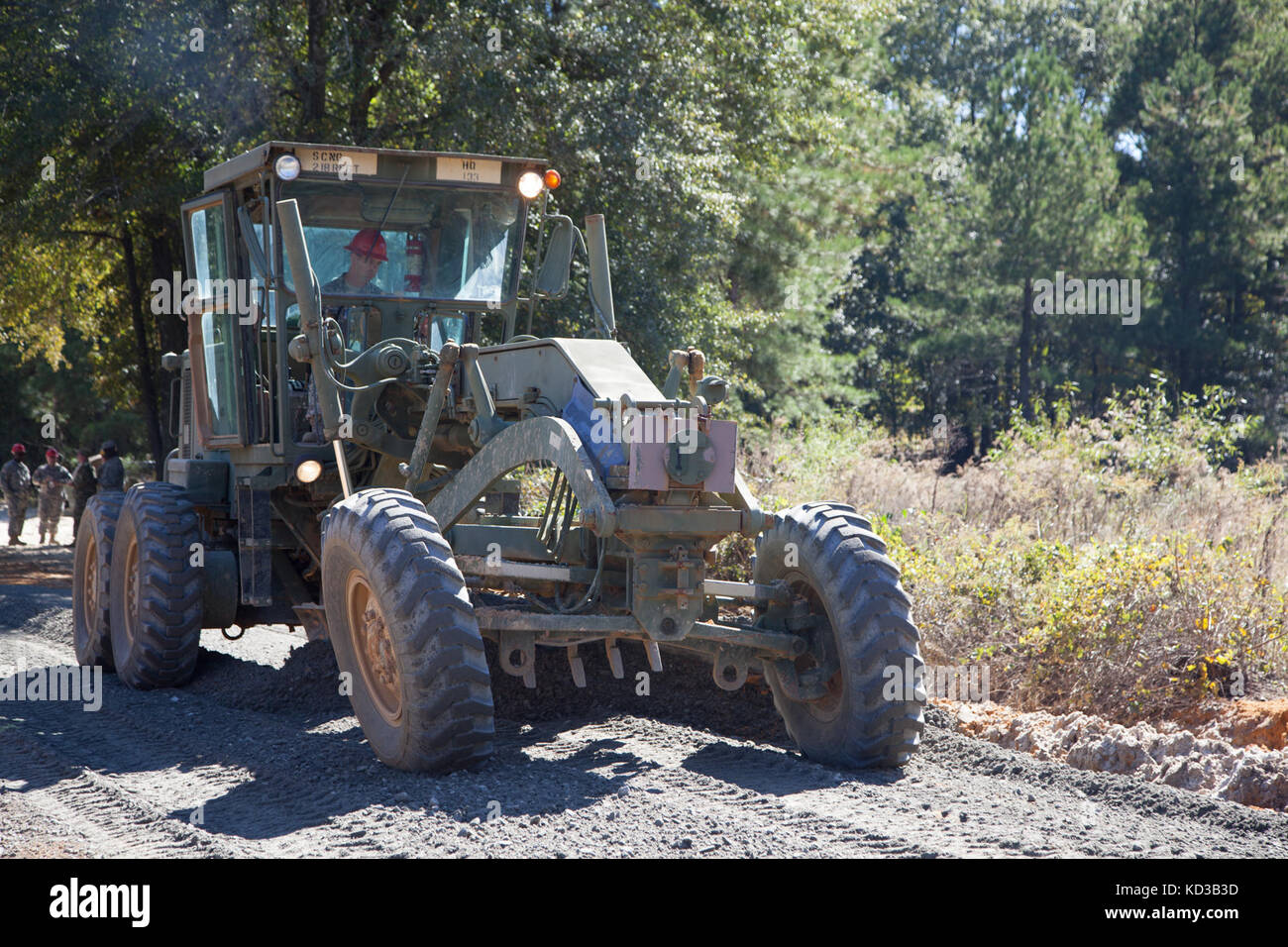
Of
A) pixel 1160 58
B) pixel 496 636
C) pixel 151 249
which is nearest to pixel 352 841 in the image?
pixel 496 636

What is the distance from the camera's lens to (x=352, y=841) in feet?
15.6

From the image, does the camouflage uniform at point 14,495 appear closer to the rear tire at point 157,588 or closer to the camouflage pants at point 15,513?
the camouflage pants at point 15,513

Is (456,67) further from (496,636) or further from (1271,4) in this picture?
(1271,4)

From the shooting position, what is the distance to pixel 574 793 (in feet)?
17.5

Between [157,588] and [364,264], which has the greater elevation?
[364,264]

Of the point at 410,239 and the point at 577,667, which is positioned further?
the point at 410,239

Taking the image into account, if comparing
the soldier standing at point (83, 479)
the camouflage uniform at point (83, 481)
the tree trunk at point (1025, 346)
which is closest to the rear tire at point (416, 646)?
the soldier standing at point (83, 479)

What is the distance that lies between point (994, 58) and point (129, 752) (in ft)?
153

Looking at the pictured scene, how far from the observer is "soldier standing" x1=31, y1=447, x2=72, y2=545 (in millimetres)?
21969

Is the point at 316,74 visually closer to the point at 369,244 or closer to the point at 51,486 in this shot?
the point at 369,244

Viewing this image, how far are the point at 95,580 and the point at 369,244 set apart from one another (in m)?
3.40

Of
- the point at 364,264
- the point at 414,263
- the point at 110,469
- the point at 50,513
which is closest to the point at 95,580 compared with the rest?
the point at 364,264

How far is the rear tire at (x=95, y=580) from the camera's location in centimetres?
888

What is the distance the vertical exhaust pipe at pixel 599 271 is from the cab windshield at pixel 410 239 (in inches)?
25.9
